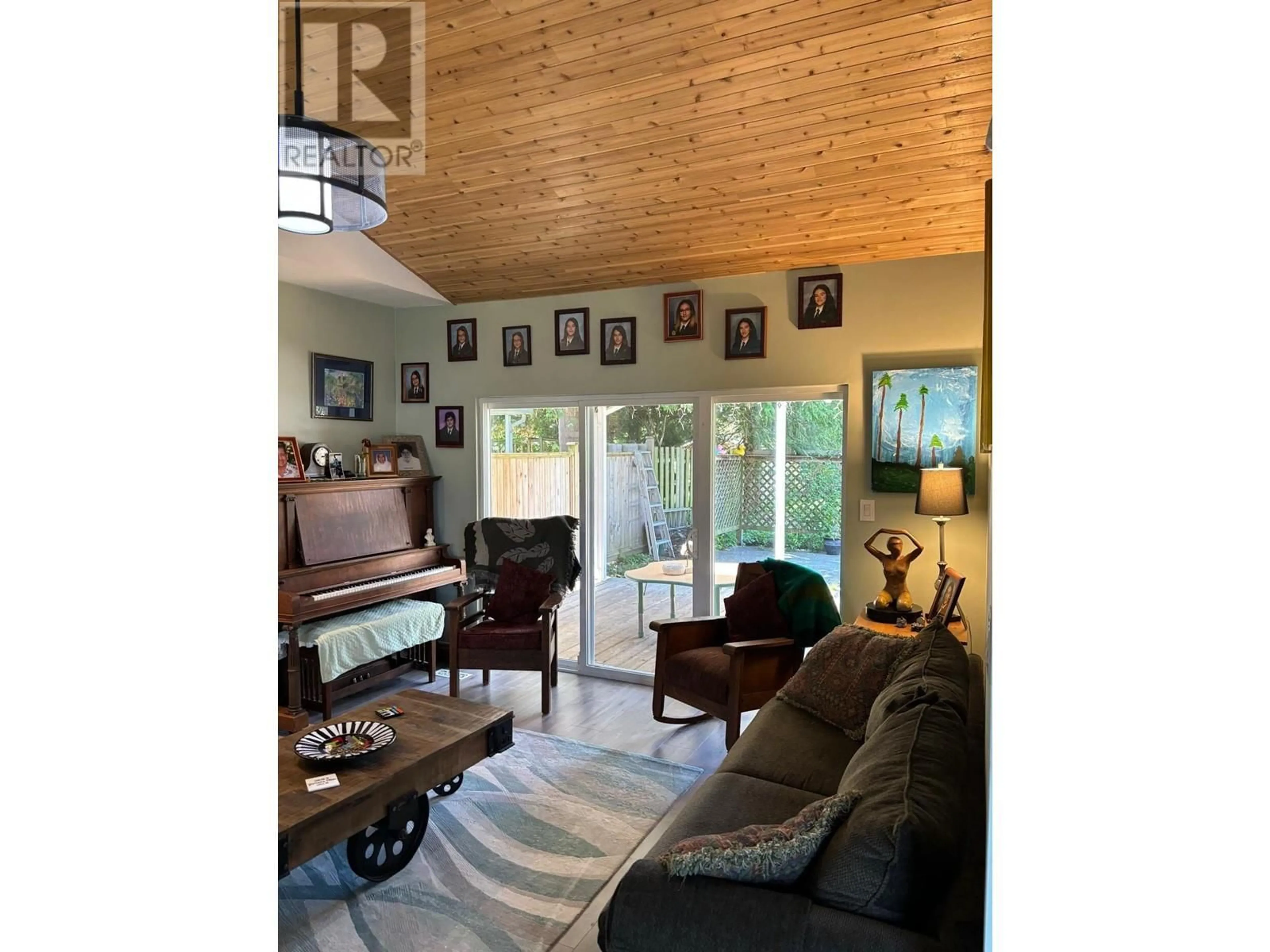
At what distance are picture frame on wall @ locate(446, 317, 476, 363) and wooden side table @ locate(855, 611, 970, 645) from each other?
10.4ft

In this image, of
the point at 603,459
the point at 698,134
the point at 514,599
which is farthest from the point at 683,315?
the point at 514,599

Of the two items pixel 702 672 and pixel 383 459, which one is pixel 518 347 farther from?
pixel 702 672

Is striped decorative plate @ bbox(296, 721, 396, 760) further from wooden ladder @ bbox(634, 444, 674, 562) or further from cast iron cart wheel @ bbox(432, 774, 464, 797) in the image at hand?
wooden ladder @ bbox(634, 444, 674, 562)

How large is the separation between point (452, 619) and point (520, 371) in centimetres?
176

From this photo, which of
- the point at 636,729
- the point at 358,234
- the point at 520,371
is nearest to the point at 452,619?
the point at 636,729

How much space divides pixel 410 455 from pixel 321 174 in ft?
11.1

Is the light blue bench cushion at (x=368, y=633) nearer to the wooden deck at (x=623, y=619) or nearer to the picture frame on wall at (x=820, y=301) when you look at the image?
the wooden deck at (x=623, y=619)

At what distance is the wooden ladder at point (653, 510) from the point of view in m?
4.62

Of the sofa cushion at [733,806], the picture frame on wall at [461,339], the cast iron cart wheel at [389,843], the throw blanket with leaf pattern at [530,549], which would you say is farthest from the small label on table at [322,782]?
the picture frame on wall at [461,339]

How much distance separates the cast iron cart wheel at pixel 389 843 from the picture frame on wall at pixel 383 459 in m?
2.68

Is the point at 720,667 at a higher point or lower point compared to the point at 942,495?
lower

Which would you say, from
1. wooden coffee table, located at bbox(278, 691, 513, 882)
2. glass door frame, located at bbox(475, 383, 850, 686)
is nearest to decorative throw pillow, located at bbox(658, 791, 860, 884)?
wooden coffee table, located at bbox(278, 691, 513, 882)

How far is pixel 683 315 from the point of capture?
432 cm
